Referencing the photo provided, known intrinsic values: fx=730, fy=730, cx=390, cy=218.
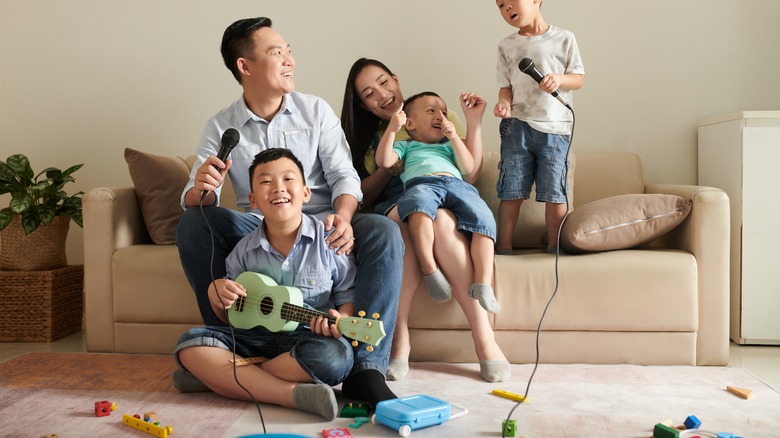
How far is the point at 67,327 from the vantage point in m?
2.82

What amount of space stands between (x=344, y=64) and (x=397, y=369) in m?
1.52

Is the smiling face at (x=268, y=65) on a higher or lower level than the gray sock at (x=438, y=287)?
higher

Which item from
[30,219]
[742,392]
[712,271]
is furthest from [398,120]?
[30,219]

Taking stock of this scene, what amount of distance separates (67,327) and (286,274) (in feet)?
4.45

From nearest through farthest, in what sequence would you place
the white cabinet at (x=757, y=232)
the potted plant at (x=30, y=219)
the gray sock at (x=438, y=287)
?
the gray sock at (x=438, y=287) < the white cabinet at (x=757, y=232) < the potted plant at (x=30, y=219)

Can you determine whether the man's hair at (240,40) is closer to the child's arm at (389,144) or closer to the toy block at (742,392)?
the child's arm at (389,144)

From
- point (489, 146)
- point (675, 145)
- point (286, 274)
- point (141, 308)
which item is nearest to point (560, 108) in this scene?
point (489, 146)

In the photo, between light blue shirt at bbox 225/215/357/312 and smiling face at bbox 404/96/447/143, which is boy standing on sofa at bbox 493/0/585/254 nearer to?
smiling face at bbox 404/96/447/143

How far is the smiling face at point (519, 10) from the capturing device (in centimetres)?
240

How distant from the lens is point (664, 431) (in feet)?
5.03

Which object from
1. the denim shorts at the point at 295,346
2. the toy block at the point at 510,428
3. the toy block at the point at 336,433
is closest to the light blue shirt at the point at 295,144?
the denim shorts at the point at 295,346

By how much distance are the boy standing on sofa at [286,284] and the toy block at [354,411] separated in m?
0.08

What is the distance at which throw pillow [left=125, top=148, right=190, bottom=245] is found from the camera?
100 inches

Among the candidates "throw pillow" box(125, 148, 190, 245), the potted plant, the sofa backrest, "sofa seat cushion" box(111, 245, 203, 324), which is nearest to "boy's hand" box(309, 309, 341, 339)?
"sofa seat cushion" box(111, 245, 203, 324)
